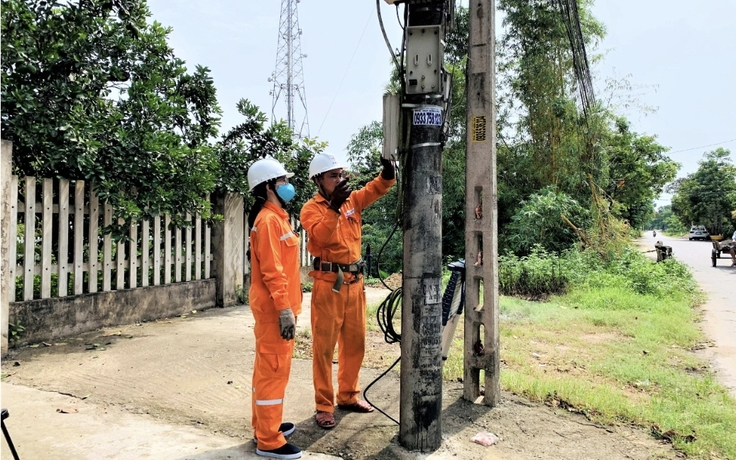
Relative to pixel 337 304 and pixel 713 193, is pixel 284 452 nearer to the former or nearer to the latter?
pixel 337 304

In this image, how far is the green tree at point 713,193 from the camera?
40719 millimetres

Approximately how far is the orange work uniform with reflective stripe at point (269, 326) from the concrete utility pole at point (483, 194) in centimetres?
162

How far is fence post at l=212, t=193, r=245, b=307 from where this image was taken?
826 cm

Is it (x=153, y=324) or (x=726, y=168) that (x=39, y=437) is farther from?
(x=726, y=168)

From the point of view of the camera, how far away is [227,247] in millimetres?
8336

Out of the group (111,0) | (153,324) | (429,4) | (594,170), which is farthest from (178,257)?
(594,170)

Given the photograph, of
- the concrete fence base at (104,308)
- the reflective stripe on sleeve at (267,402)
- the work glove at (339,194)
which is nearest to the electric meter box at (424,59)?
the work glove at (339,194)

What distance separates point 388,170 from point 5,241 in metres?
4.01

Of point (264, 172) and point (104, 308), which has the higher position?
point (264, 172)

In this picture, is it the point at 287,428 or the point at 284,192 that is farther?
the point at 287,428

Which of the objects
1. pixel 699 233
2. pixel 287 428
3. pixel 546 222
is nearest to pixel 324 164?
pixel 287 428

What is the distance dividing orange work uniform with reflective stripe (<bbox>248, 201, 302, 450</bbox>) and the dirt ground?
26 centimetres

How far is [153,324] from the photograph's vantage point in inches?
266

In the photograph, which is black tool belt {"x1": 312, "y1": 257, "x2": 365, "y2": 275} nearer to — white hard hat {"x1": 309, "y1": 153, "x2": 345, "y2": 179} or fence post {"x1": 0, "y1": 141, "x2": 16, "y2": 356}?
white hard hat {"x1": 309, "y1": 153, "x2": 345, "y2": 179}
